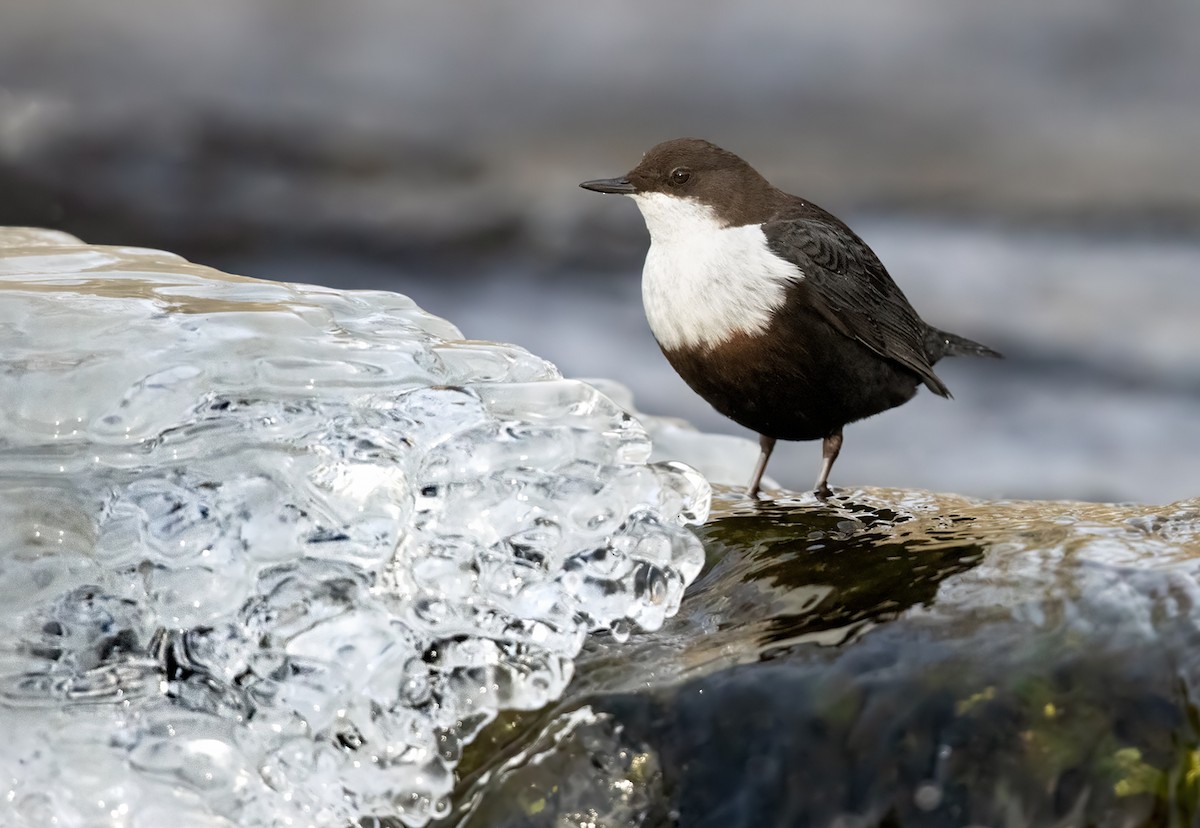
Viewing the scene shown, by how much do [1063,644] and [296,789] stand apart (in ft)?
4.98

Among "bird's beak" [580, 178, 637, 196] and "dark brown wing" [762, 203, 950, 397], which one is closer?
"dark brown wing" [762, 203, 950, 397]

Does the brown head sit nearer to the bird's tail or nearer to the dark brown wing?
the dark brown wing

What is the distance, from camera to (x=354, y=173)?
1067cm

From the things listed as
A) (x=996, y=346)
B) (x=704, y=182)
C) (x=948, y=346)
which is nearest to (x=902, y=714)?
(x=704, y=182)

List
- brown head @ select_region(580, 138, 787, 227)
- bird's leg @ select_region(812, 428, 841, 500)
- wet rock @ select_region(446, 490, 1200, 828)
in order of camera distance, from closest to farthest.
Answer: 1. wet rock @ select_region(446, 490, 1200, 828)
2. brown head @ select_region(580, 138, 787, 227)
3. bird's leg @ select_region(812, 428, 841, 500)

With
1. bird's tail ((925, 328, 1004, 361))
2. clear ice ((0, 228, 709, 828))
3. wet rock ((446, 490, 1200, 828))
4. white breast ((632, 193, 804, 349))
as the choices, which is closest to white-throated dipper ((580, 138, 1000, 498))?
white breast ((632, 193, 804, 349))

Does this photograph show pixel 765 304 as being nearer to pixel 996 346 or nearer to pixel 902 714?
pixel 902 714

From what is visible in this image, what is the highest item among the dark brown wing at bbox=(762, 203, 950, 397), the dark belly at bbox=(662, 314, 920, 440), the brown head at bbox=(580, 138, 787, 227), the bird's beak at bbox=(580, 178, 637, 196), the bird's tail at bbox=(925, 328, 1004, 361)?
the brown head at bbox=(580, 138, 787, 227)

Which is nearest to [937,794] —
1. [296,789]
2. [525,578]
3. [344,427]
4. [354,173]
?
[525,578]

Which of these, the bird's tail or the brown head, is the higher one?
the brown head

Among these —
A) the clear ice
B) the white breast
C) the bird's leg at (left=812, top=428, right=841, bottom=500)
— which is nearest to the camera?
the clear ice

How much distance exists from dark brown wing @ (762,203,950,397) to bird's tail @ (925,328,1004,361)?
0.68 ft

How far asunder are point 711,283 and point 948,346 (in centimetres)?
134

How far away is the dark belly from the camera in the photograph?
11.5 feet
